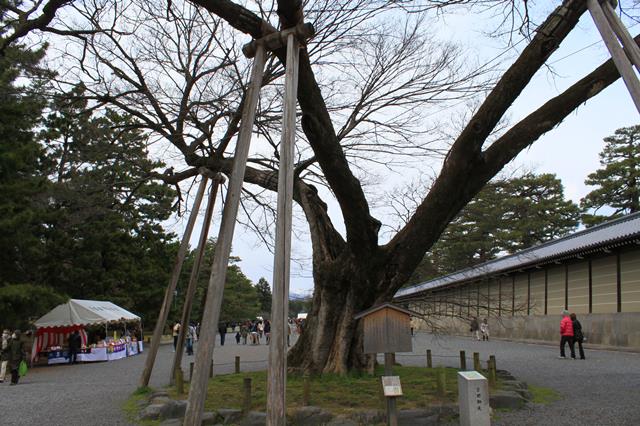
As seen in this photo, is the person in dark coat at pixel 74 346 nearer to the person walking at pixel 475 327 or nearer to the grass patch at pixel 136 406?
the grass patch at pixel 136 406

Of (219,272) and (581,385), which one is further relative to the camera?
(581,385)

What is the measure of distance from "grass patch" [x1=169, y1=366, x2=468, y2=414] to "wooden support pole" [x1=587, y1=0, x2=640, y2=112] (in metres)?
5.21

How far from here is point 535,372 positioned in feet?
44.0

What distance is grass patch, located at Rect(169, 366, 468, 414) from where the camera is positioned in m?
8.34

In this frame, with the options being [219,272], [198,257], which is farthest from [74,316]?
[219,272]

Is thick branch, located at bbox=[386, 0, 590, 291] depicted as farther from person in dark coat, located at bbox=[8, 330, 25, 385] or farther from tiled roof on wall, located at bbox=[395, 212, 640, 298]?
person in dark coat, located at bbox=[8, 330, 25, 385]

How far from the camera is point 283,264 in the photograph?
617 cm

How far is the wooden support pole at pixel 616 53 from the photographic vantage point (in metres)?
6.46

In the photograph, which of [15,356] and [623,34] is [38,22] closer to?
[623,34]

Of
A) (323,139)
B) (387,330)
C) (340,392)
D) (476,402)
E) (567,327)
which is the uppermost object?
(323,139)

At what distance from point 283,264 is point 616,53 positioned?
4925 mm

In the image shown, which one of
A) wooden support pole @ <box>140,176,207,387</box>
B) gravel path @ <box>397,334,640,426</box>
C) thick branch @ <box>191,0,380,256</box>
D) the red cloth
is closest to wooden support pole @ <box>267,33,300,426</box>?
thick branch @ <box>191,0,380,256</box>

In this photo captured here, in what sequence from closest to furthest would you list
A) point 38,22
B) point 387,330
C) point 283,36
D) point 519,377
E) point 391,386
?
point 391,386 → point 283,36 → point 387,330 → point 38,22 → point 519,377

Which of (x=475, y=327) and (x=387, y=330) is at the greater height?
(x=387, y=330)
